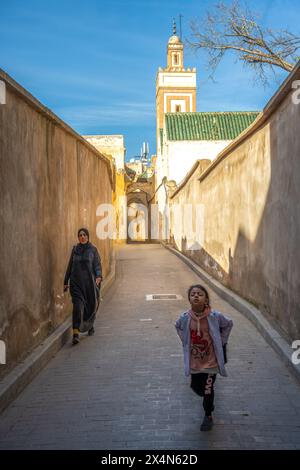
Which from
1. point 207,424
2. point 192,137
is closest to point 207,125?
point 192,137

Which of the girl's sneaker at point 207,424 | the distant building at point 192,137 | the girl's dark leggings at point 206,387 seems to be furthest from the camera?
the distant building at point 192,137

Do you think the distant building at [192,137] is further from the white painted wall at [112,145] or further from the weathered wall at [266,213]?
the weathered wall at [266,213]

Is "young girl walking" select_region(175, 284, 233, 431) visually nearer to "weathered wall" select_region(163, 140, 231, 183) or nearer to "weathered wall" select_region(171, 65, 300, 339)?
"weathered wall" select_region(171, 65, 300, 339)

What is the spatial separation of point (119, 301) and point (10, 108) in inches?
254

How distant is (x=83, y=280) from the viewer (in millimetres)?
8039

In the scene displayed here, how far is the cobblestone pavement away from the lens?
4293mm

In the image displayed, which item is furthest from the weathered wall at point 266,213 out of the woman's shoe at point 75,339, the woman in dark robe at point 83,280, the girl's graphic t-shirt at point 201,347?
the woman's shoe at point 75,339

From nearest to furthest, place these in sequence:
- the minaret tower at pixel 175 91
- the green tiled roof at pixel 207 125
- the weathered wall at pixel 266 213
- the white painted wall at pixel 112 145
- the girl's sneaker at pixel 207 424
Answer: the girl's sneaker at pixel 207 424, the weathered wall at pixel 266 213, the green tiled roof at pixel 207 125, the white painted wall at pixel 112 145, the minaret tower at pixel 175 91

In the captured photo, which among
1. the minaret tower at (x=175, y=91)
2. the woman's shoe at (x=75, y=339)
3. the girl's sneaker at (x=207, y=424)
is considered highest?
the minaret tower at (x=175, y=91)

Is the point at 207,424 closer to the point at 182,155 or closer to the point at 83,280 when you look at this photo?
the point at 83,280

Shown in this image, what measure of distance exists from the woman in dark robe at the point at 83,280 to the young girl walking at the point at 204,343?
3.52m

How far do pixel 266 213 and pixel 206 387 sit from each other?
4073 millimetres

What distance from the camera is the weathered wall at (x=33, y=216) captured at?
18.7 ft

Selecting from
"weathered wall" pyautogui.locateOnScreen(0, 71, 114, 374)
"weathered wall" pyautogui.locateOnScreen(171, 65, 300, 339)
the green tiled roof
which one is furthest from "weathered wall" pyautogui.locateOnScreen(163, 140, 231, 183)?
"weathered wall" pyautogui.locateOnScreen(0, 71, 114, 374)
